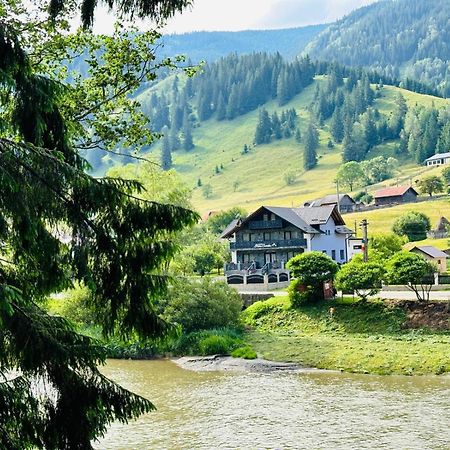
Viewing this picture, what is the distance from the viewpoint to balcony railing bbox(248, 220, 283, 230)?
71.8 meters

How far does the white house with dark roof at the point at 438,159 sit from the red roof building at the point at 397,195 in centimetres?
3154

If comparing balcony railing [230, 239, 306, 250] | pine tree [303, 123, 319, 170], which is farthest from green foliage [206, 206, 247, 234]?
pine tree [303, 123, 319, 170]

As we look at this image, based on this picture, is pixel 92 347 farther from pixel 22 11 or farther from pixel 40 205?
pixel 22 11

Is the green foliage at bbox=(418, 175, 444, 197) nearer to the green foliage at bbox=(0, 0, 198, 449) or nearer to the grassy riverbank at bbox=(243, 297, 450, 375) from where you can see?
the grassy riverbank at bbox=(243, 297, 450, 375)

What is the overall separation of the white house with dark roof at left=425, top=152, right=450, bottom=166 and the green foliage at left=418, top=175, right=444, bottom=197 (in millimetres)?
29923

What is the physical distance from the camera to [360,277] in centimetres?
4475

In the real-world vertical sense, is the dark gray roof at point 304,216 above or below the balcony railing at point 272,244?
above

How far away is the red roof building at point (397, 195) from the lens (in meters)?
132

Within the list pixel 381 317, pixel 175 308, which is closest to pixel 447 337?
pixel 381 317

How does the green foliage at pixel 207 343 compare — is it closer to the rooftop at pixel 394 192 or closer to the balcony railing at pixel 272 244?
the balcony railing at pixel 272 244

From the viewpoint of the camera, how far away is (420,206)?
122m

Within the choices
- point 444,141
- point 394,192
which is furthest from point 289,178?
point 394,192

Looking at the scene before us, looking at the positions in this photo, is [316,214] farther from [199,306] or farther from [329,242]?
[199,306]

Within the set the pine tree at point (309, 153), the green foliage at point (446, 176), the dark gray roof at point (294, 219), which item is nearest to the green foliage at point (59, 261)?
the dark gray roof at point (294, 219)
